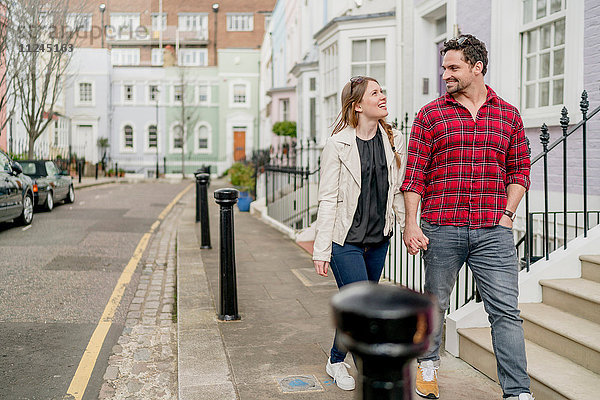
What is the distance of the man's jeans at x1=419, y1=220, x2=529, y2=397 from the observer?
3.26 meters

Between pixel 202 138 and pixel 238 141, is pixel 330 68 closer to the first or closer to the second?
pixel 238 141

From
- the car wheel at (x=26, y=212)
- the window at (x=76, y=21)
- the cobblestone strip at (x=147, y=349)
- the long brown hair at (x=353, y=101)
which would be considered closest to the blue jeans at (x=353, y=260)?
the long brown hair at (x=353, y=101)

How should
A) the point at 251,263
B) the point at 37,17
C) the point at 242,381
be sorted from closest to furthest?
the point at 242,381 → the point at 251,263 → the point at 37,17

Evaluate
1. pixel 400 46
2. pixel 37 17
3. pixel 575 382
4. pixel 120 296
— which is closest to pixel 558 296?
pixel 575 382

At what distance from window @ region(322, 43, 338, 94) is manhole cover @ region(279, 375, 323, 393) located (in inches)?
401

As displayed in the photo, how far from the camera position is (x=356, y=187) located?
3590 millimetres

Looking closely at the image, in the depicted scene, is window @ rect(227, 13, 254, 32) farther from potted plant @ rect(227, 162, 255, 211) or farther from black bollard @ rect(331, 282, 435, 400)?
black bollard @ rect(331, 282, 435, 400)

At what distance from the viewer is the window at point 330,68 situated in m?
13.6

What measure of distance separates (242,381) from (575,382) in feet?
6.45

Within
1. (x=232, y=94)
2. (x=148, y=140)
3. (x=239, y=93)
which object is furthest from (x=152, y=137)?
(x=239, y=93)

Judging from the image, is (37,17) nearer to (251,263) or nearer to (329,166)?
(251,263)

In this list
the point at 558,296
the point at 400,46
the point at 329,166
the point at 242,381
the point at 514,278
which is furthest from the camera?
the point at 400,46

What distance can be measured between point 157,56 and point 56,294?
166ft

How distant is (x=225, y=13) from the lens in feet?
175
